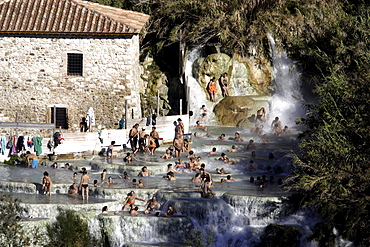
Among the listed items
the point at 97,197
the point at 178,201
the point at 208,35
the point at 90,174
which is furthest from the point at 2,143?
the point at 208,35

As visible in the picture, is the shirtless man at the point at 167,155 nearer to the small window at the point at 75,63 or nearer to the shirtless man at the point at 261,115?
the small window at the point at 75,63

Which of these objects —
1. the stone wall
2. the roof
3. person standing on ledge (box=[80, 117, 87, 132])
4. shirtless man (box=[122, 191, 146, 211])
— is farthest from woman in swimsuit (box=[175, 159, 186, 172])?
the roof

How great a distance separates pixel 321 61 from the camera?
113ft

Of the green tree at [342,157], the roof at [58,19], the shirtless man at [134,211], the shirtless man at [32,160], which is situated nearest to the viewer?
the green tree at [342,157]

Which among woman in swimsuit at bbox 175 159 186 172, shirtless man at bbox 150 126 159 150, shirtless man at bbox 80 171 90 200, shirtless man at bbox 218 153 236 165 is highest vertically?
shirtless man at bbox 150 126 159 150

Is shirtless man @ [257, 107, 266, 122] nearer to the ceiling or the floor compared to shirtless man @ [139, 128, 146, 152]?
nearer to the ceiling

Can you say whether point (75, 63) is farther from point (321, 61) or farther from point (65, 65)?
point (321, 61)

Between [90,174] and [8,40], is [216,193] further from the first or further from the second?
[8,40]

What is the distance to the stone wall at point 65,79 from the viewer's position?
36.5 meters

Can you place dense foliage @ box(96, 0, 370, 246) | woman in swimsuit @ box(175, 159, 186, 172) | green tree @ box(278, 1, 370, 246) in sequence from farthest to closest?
woman in swimsuit @ box(175, 159, 186, 172)
dense foliage @ box(96, 0, 370, 246)
green tree @ box(278, 1, 370, 246)

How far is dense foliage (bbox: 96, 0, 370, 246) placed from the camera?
2505 centimetres

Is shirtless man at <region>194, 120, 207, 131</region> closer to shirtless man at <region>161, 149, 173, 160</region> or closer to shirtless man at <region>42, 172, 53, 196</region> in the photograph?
shirtless man at <region>161, 149, 173, 160</region>

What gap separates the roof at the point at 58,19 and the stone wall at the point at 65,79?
0.47m

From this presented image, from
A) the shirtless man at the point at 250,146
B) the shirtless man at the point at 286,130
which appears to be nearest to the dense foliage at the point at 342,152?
the shirtless man at the point at 250,146
